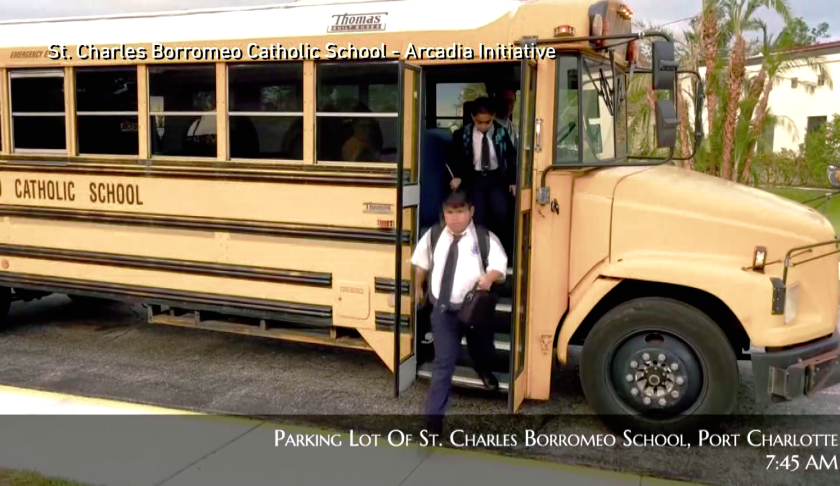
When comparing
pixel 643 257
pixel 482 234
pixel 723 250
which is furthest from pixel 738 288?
pixel 482 234

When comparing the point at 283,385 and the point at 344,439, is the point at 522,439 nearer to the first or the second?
the point at 344,439

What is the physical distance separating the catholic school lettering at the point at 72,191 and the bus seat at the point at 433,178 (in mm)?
2034

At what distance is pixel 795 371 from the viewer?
4066 millimetres

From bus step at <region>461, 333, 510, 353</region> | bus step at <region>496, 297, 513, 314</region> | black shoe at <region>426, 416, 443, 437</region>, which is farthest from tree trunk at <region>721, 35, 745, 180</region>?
black shoe at <region>426, 416, 443, 437</region>

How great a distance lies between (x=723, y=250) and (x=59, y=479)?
359 cm

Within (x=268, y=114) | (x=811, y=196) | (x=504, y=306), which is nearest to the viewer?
(x=504, y=306)

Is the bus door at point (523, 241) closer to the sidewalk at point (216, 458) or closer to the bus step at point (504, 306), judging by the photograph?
the bus step at point (504, 306)

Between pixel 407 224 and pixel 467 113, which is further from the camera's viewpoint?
pixel 467 113

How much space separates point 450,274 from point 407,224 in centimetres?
67

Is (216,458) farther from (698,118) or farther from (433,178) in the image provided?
(698,118)

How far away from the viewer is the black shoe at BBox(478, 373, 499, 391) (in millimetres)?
4633

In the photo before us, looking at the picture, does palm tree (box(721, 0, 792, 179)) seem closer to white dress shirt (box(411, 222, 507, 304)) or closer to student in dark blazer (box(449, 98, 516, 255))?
student in dark blazer (box(449, 98, 516, 255))

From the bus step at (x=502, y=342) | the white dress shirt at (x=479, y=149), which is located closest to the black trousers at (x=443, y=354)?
the bus step at (x=502, y=342)

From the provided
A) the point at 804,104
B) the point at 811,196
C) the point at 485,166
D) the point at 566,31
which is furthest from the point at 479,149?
the point at 804,104
